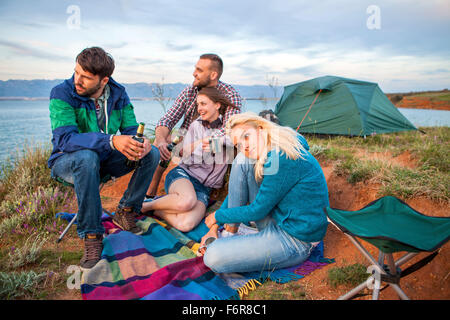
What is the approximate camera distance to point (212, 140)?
10.9 feet

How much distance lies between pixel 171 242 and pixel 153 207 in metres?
0.59

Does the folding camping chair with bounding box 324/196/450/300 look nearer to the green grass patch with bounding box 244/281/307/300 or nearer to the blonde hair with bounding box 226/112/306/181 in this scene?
the green grass patch with bounding box 244/281/307/300

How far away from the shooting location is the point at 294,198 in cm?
217

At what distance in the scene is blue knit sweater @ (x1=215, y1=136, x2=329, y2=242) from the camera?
209cm

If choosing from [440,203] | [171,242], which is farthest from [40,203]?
[440,203]

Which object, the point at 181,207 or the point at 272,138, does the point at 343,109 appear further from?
the point at 272,138

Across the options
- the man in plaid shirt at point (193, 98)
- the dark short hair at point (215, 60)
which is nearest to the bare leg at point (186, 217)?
the man in plaid shirt at point (193, 98)

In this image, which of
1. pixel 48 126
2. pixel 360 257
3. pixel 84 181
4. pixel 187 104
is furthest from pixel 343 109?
pixel 48 126

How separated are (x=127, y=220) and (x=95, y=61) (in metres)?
1.52

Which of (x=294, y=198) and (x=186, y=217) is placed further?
(x=186, y=217)

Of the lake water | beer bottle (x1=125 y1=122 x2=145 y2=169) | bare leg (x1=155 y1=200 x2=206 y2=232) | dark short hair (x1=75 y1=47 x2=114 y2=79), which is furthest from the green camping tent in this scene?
dark short hair (x1=75 y1=47 x2=114 y2=79)

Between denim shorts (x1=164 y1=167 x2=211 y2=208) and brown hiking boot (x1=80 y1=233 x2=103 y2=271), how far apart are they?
106 cm

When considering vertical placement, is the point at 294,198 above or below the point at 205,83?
below
